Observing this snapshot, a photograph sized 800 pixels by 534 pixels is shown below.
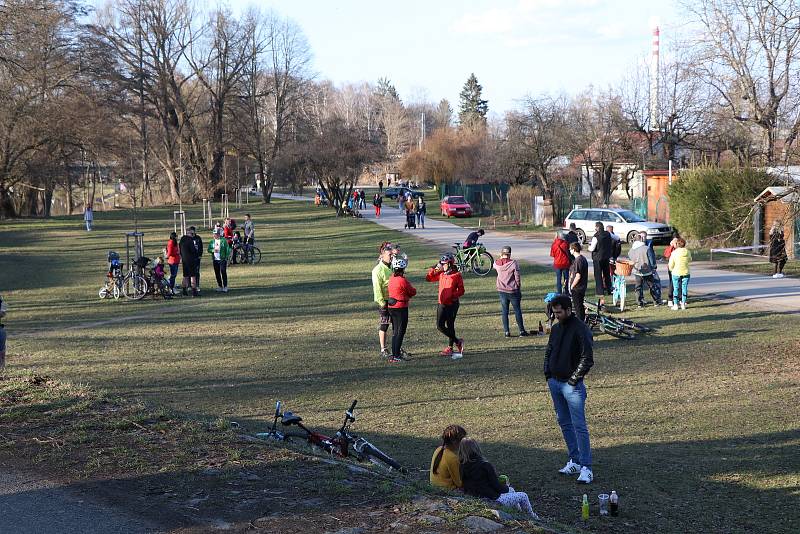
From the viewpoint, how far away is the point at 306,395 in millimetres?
11523

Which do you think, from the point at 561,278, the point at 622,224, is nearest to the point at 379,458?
the point at 561,278

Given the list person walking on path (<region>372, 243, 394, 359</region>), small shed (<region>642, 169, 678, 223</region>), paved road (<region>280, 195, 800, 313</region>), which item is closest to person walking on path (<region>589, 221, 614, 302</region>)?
paved road (<region>280, 195, 800, 313</region>)

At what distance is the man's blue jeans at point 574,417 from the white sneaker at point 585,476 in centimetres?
5

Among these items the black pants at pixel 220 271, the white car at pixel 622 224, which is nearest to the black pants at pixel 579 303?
the black pants at pixel 220 271

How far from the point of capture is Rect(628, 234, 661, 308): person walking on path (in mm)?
18078

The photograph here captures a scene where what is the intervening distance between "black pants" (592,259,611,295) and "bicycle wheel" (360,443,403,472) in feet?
42.3

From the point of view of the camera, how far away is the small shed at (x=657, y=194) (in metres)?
37.6

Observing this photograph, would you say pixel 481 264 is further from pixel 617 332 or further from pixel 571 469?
pixel 571 469

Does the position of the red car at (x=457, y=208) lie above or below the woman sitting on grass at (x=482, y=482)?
above

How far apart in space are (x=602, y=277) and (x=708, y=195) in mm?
13232

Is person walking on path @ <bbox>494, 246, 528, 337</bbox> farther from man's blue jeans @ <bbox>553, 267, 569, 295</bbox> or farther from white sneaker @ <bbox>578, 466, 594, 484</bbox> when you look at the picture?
white sneaker @ <bbox>578, 466, 594, 484</bbox>

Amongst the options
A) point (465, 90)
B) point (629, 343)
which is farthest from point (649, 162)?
point (465, 90)

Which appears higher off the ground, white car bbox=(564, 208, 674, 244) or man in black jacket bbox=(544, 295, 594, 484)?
white car bbox=(564, 208, 674, 244)

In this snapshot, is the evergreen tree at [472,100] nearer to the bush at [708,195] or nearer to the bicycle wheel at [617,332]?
the bush at [708,195]
